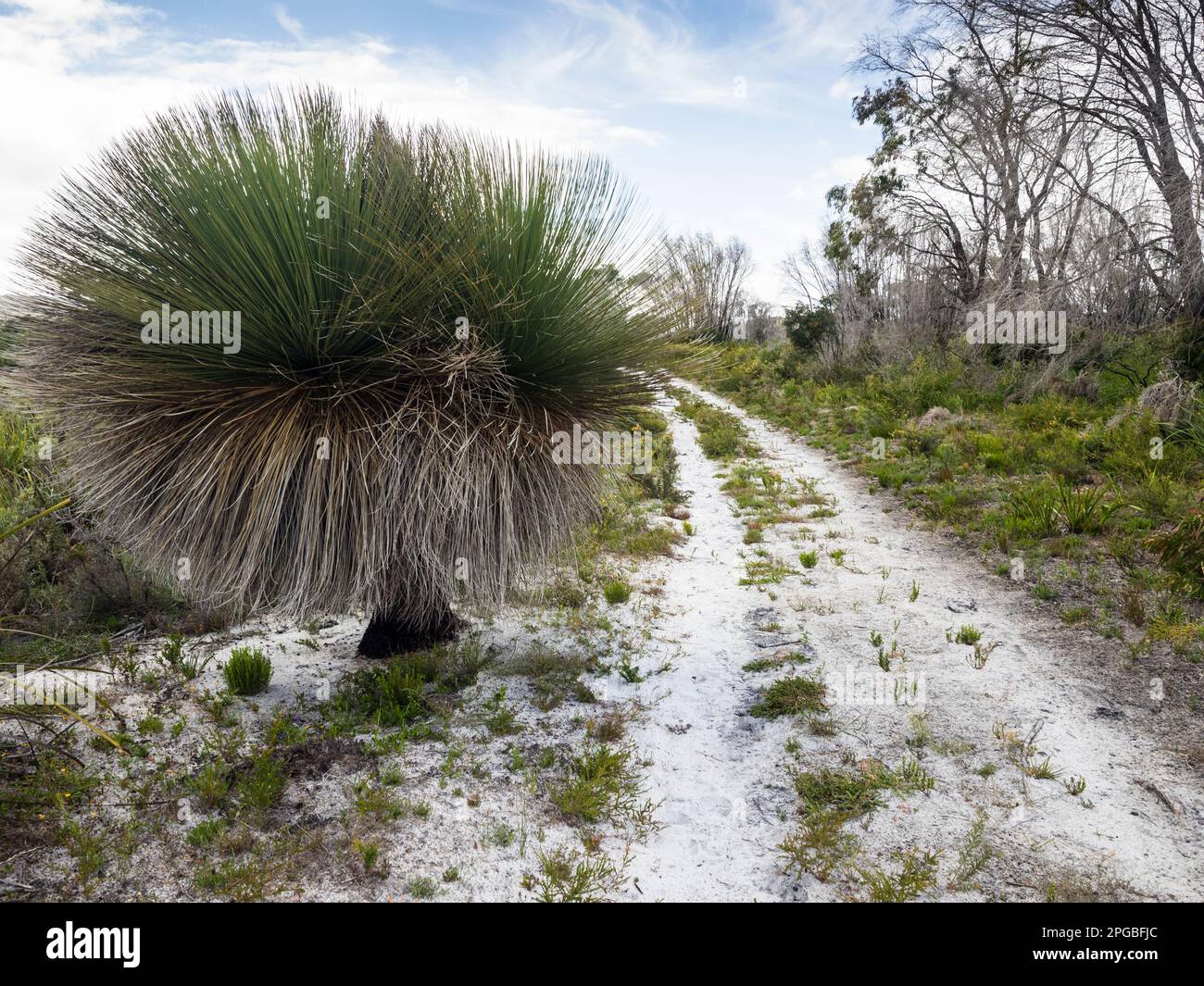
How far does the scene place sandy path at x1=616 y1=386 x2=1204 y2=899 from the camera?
9.82 ft

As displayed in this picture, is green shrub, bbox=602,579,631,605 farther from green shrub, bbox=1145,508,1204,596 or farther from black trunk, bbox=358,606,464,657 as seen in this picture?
green shrub, bbox=1145,508,1204,596

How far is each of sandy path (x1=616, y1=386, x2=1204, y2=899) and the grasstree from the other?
1.67 m

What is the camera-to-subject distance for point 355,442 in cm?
346

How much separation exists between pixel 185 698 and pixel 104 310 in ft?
7.60

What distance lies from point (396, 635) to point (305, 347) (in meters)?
2.25

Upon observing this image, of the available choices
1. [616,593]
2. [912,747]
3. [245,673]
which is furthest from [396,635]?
[912,747]

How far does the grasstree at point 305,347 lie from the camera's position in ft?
10.9

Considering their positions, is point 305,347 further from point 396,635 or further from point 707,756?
point 707,756

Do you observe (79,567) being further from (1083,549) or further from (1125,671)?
(1083,549)

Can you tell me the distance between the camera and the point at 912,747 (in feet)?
12.4

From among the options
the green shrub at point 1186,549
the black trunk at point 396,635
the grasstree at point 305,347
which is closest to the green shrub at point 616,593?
the black trunk at point 396,635

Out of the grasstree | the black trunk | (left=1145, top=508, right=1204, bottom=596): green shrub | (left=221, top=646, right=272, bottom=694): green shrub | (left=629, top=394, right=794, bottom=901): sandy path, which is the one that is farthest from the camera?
(left=1145, top=508, right=1204, bottom=596): green shrub

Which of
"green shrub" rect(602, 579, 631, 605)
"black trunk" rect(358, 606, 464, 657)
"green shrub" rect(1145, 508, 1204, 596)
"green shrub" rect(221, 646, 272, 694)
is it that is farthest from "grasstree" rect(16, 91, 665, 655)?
"green shrub" rect(1145, 508, 1204, 596)

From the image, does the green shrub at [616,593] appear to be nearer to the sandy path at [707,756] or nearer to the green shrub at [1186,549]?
the sandy path at [707,756]
